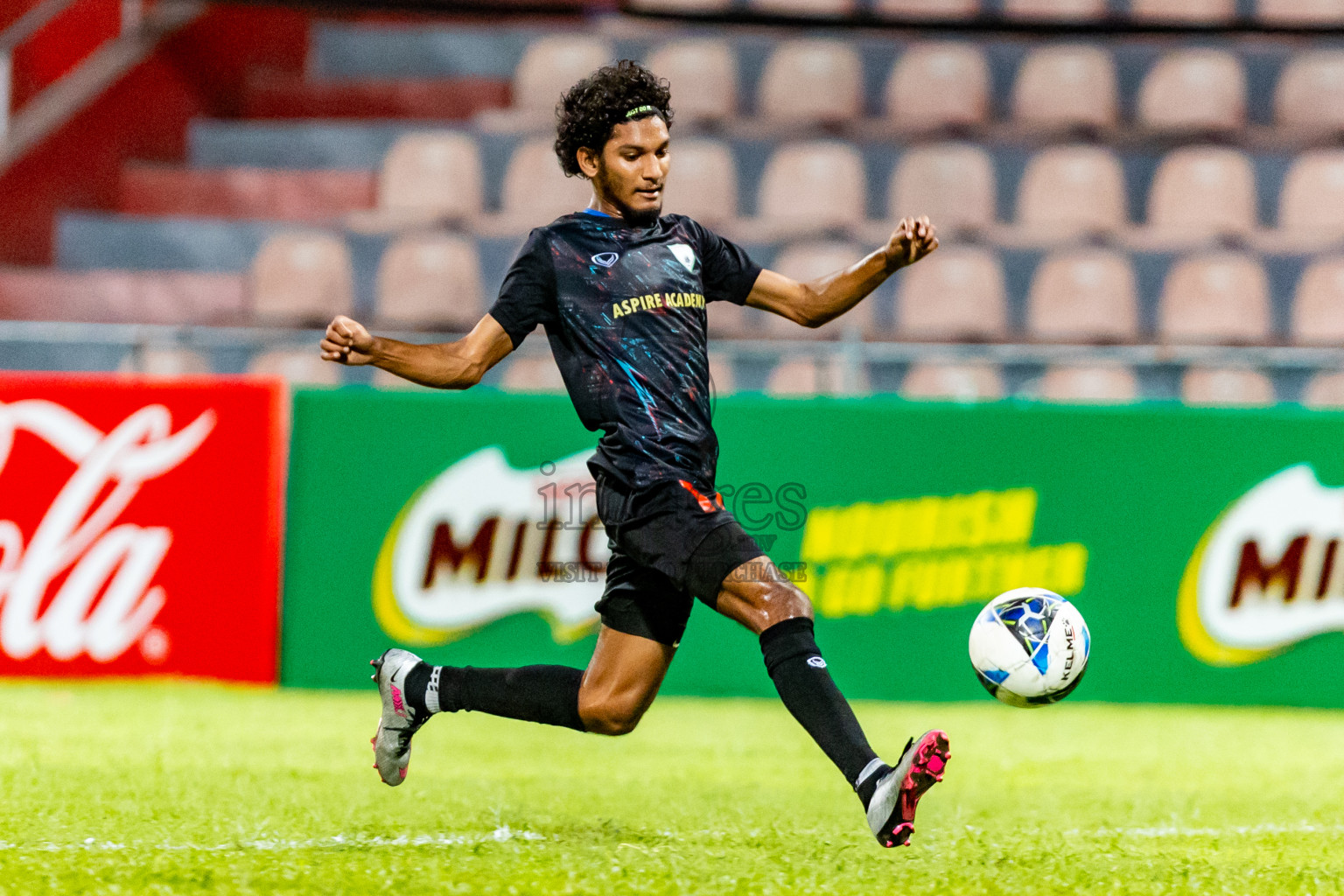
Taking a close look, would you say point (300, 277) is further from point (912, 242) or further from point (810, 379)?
point (912, 242)

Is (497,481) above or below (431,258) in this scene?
below

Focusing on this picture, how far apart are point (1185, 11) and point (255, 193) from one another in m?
7.56

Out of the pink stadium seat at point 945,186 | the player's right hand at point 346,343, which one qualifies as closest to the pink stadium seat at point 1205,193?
the pink stadium seat at point 945,186

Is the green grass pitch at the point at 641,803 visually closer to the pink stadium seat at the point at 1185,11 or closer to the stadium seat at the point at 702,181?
the stadium seat at the point at 702,181

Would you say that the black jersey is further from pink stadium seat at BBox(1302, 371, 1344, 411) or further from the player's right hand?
pink stadium seat at BBox(1302, 371, 1344, 411)

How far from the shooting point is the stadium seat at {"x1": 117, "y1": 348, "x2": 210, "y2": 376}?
8.30 m

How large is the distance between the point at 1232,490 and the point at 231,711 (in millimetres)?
4817

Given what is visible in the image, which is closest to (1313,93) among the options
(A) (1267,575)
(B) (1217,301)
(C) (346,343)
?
(B) (1217,301)

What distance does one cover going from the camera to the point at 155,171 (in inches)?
487

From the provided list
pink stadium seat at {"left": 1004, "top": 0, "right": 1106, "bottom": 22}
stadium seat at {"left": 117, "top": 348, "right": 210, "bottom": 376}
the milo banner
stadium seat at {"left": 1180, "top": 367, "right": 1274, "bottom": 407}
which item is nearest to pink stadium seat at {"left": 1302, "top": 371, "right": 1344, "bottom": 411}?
→ stadium seat at {"left": 1180, "top": 367, "right": 1274, "bottom": 407}

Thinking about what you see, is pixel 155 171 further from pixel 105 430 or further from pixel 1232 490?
pixel 1232 490

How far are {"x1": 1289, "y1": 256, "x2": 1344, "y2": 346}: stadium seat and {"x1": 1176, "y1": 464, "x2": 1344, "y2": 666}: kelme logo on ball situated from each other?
2.88 meters

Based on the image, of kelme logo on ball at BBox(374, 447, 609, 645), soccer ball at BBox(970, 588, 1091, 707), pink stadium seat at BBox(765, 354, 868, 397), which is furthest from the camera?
pink stadium seat at BBox(765, 354, 868, 397)

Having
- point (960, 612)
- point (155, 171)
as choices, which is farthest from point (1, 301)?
point (960, 612)
